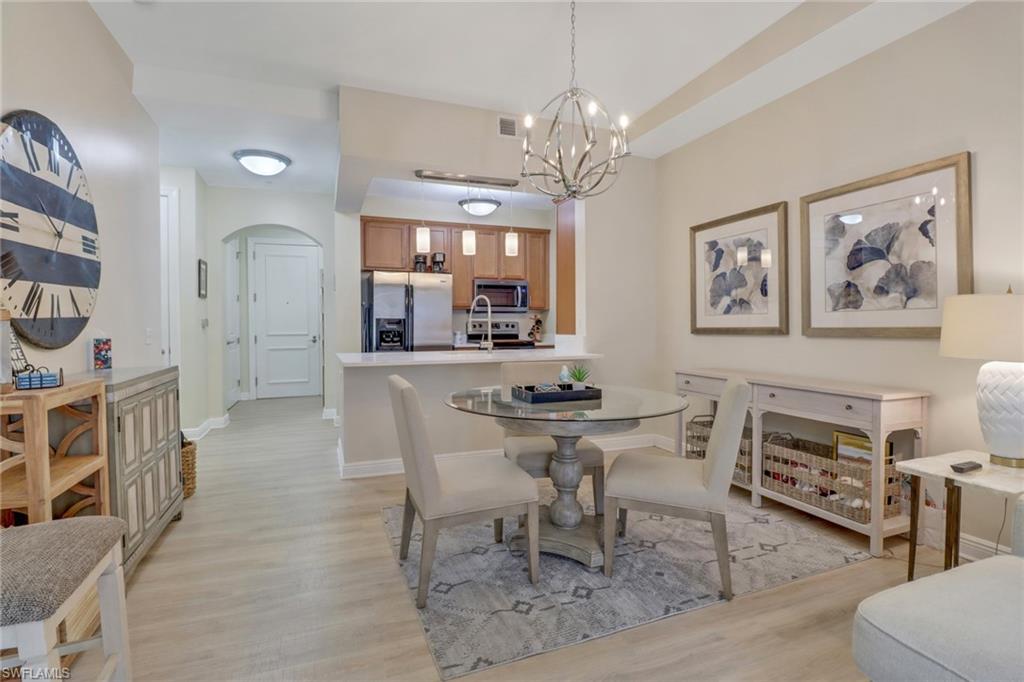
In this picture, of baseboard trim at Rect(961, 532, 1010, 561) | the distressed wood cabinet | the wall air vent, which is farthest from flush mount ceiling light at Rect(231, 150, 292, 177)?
baseboard trim at Rect(961, 532, 1010, 561)

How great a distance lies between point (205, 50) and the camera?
2.89 metres

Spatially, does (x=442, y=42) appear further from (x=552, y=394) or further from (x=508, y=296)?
(x=508, y=296)

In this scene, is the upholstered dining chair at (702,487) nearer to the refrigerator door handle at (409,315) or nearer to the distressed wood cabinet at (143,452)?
the distressed wood cabinet at (143,452)

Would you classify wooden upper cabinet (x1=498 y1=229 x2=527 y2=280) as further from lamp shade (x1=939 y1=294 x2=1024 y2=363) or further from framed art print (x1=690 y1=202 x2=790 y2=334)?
lamp shade (x1=939 y1=294 x2=1024 y2=363)

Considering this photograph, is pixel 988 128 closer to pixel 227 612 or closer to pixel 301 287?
pixel 227 612

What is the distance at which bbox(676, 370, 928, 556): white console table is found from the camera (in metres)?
2.32

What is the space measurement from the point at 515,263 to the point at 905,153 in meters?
4.38

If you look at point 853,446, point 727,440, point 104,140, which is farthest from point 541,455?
point 104,140

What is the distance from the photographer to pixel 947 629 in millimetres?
1052

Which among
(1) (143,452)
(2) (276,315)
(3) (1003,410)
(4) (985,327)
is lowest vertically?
(1) (143,452)

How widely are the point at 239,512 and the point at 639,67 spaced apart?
380 cm

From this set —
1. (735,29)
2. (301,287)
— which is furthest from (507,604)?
(301,287)

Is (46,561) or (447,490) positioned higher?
(46,561)

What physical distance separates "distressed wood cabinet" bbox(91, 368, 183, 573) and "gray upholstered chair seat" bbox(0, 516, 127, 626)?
774mm
